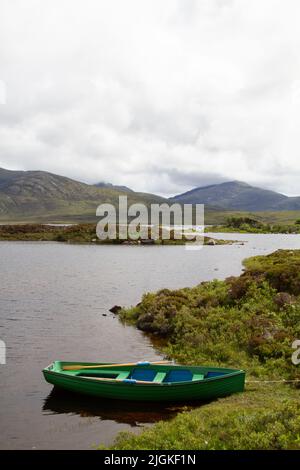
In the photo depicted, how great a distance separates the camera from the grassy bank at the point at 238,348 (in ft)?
52.4

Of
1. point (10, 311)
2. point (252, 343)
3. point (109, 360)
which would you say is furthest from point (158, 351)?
point (10, 311)

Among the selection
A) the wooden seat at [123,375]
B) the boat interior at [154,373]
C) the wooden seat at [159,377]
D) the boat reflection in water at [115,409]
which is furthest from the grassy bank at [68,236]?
the boat reflection in water at [115,409]

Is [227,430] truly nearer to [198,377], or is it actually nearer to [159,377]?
[198,377]

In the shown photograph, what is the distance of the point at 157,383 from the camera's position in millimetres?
20516

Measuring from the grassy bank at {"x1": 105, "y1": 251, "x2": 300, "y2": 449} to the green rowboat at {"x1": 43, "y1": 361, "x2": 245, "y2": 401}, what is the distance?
0.89m

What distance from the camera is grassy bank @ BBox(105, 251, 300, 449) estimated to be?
52.4 ft

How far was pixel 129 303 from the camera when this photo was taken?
46.0 m

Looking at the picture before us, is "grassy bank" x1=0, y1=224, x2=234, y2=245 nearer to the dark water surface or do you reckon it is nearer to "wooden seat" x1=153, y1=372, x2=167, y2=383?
the dark water surface

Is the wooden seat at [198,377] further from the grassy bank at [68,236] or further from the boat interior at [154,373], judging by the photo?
the grassy bank at [68,236]

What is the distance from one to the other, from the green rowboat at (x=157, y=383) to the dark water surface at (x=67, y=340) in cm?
67

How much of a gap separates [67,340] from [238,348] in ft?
43.4

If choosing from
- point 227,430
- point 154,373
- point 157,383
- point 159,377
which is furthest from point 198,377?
point 227,430

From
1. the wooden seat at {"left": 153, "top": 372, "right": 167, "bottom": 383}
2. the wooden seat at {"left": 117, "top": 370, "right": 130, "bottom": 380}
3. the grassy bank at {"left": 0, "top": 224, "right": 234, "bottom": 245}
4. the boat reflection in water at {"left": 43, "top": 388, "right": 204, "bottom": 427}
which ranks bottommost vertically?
the boat reflection in water at {"left": 43, "top": 388, "right": 204, "bottom": 427}

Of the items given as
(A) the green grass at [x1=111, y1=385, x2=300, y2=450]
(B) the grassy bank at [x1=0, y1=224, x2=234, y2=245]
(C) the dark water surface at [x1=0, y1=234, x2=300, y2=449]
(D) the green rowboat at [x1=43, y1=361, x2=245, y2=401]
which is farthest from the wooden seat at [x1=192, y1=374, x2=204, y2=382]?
(B) the grassy bank at [x1=0, y1=224, x2=234, y2=245]
